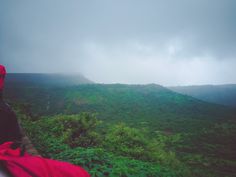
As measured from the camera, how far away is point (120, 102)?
73.0 meters

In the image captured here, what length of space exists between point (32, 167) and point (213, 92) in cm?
14312

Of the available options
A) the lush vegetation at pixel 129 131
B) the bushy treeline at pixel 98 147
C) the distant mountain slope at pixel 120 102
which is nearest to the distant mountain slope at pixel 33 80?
the distant mountain slope at pixel 120 102

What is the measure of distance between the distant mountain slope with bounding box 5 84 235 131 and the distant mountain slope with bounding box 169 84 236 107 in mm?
46852

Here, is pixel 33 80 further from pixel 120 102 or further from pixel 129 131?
pixel 129 131

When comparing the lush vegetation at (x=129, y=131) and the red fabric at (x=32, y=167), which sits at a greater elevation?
the red fabric at (x=32, y=167)

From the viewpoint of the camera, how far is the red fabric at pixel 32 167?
1.36m

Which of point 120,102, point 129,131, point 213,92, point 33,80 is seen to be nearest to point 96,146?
point 129,131

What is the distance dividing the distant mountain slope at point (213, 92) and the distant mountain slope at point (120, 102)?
4685cm

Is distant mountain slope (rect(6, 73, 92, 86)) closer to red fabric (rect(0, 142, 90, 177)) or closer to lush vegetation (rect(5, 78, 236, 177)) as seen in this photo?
lush vegetation (rect(5, 78, 236, 177))

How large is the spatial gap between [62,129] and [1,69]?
7147 mm

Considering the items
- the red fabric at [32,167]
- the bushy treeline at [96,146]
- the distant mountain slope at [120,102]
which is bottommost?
the distant mountain slope at [120,102]

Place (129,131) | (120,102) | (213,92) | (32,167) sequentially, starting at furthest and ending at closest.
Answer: (213,92), (120,102), (129,131), (32,167)

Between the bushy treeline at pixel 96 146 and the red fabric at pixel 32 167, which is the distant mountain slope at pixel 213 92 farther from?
the red fabric at pixel 32 167

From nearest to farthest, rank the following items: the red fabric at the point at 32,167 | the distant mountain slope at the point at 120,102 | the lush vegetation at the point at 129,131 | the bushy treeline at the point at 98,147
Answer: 1. the red fabric at the point at 32,167
2. the bushy treeline at the point at 98,147
3. the lush vegetation at the point at 129,131
4. the distant mountain slope at the point at 120,102
